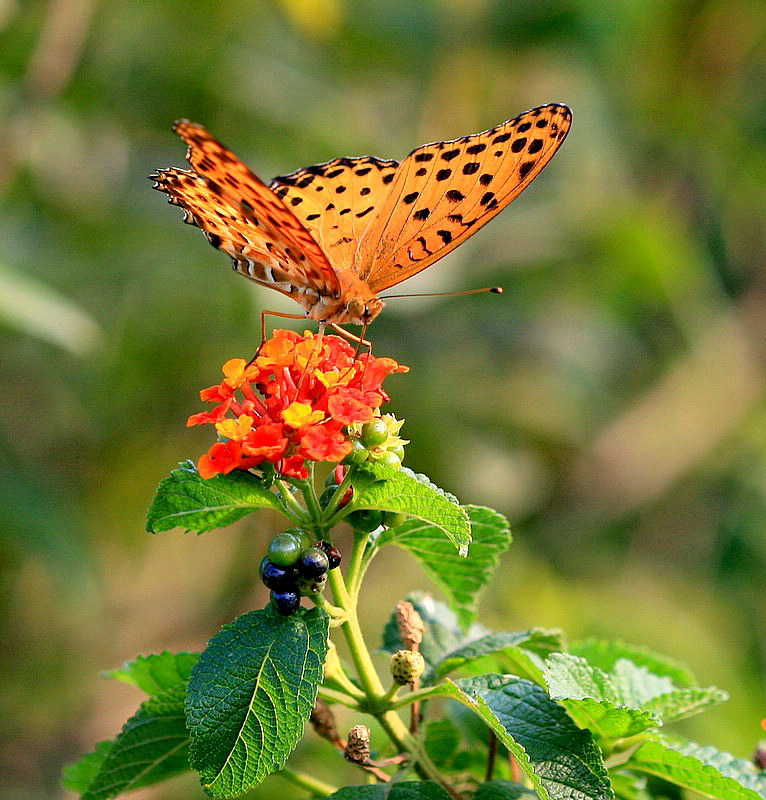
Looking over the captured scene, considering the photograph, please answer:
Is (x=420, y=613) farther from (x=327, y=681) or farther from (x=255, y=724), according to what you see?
(x=255, y=724)

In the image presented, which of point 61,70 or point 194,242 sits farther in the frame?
point 194,242

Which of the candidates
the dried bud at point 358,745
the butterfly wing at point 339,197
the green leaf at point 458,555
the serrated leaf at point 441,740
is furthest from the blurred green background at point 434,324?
the dried bud at point 358,745

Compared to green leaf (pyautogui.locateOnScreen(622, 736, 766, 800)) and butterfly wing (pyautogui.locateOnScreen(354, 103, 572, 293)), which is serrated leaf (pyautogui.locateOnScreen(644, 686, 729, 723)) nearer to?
green leaf (pyautogui.locateOnScreen(622, 736, 766, 800))

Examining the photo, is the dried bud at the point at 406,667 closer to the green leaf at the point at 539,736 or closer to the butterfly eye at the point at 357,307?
the green leaf at the point at 539,736

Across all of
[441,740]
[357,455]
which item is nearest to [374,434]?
[357,455]

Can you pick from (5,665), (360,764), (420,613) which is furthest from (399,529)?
(5,665)

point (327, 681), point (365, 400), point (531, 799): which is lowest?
point (531, 799)

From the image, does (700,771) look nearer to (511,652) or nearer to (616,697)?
(616,697)
